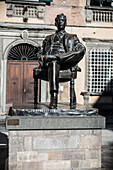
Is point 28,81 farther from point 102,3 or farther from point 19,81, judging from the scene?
point 102,3

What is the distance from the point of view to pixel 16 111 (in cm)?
387

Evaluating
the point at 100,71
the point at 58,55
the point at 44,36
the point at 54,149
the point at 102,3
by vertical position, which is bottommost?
the point at 54,149

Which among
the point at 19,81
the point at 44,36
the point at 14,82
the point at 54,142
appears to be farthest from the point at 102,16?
the point at 54,142

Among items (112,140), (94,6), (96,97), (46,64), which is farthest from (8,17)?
(46,64)

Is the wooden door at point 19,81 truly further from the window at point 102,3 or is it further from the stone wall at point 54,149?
the stone wall at point 54,149

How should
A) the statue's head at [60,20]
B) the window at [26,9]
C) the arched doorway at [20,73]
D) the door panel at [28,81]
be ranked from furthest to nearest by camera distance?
the door panel at [28,81] → the arched doorway at [20,73] → the window at [26,9] → the statue's head at [60,20]

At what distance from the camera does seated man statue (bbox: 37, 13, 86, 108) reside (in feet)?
13.8

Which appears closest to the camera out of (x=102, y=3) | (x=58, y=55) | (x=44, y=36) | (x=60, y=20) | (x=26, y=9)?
(x=58, y=55)

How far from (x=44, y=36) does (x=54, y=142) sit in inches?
392

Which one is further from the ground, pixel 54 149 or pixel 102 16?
pixel 102 16

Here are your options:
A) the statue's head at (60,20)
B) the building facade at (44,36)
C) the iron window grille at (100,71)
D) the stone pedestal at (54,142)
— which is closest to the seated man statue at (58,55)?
the statue's head at (60,20)

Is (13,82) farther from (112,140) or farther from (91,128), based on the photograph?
(91,128)

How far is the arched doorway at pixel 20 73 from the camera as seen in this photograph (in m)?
13.6

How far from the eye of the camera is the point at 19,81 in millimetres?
13680
